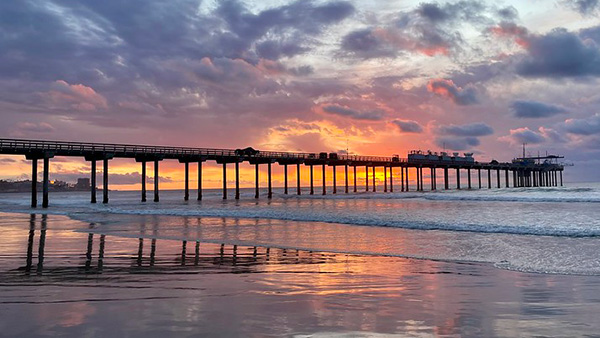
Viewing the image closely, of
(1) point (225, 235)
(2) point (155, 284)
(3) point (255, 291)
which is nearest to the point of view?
(3) point (255, 291)

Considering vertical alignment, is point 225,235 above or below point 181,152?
below

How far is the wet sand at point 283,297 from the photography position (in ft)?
15.1

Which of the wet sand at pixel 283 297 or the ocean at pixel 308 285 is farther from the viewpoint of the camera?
the ocean at pixel 308 285

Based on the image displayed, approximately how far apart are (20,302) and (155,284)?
6.19ft

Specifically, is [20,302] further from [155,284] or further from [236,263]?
[236,263]

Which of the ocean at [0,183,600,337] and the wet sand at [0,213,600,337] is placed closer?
the wet sand at [0,213,600,337]

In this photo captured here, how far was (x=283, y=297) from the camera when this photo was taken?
6.08 meters

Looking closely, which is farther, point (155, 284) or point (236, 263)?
point (236, 263)

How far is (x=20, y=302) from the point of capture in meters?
5.69

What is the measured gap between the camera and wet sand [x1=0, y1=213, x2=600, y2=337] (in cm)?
461

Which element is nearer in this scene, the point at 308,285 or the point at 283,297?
the point at 283,297

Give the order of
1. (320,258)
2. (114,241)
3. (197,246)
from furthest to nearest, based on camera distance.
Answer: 1. (114,241)
2. (197,246)
3. (320,258)

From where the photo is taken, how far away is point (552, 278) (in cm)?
779

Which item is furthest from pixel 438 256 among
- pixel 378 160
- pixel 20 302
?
pixel 378 160
